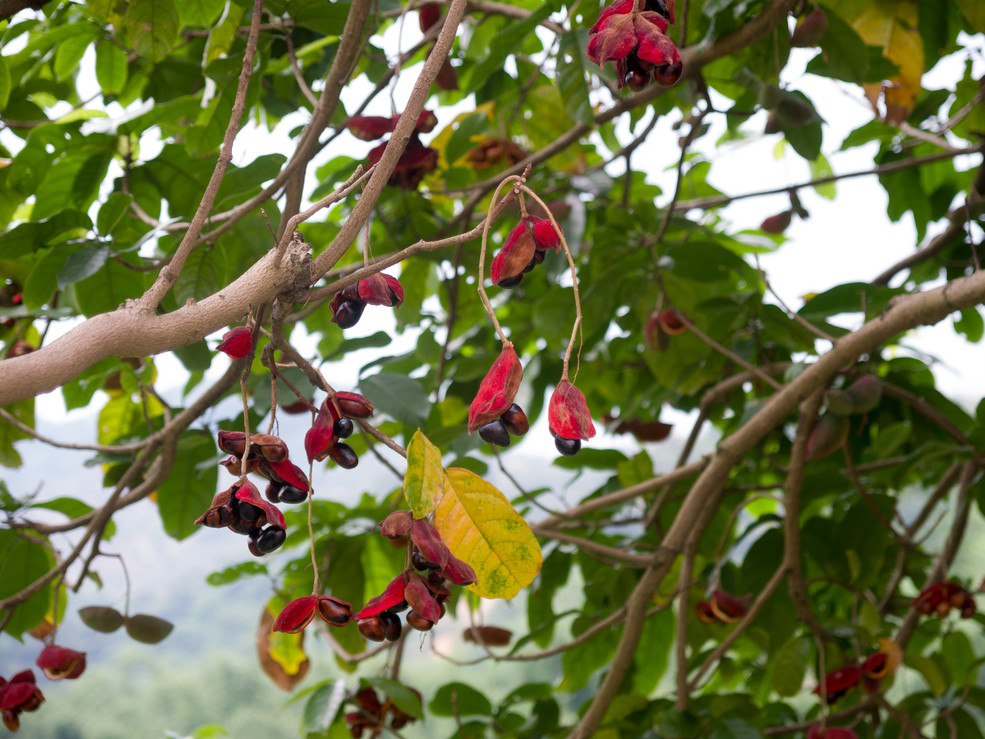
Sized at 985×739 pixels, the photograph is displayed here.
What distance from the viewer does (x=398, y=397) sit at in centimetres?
95

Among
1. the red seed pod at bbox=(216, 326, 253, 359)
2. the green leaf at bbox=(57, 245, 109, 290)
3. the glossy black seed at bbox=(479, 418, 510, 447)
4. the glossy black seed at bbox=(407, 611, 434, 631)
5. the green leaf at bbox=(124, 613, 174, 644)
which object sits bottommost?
the glossy black seed at bbox=(407, 611, 434, 631)

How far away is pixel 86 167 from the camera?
984 mm

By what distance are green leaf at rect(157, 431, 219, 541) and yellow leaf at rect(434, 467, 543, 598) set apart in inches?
30.1

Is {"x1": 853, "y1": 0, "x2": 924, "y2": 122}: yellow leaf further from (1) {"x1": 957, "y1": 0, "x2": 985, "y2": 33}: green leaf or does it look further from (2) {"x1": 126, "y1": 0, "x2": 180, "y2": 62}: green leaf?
(2) {"x1": 126, "y1": 0, "x2": 180, "y2": 62}: green leaf

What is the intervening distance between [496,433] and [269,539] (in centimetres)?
14

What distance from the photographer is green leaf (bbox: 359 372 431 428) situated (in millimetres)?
920

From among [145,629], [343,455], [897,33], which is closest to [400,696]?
[145,629]

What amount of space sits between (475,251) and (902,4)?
2.37ft

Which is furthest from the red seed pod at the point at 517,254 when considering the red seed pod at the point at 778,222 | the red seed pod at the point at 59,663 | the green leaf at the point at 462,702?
the red seed pod at the point at 778,222

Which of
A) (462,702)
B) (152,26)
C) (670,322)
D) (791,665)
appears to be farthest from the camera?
(462,702)

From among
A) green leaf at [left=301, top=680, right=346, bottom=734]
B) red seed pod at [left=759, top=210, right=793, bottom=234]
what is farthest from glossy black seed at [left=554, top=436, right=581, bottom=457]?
red seed pod at [left=759, top=210, right=793, bottom=234]

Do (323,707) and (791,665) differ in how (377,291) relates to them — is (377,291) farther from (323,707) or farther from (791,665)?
(791,665)

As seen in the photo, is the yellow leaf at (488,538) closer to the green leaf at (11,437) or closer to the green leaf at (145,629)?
the green leaf at (145,629)

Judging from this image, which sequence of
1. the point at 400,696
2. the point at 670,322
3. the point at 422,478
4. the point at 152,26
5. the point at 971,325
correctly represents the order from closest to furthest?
the point at 422,478
the point at 152,26
the point at 400,696
the point at 670,322
the point at 971,325
